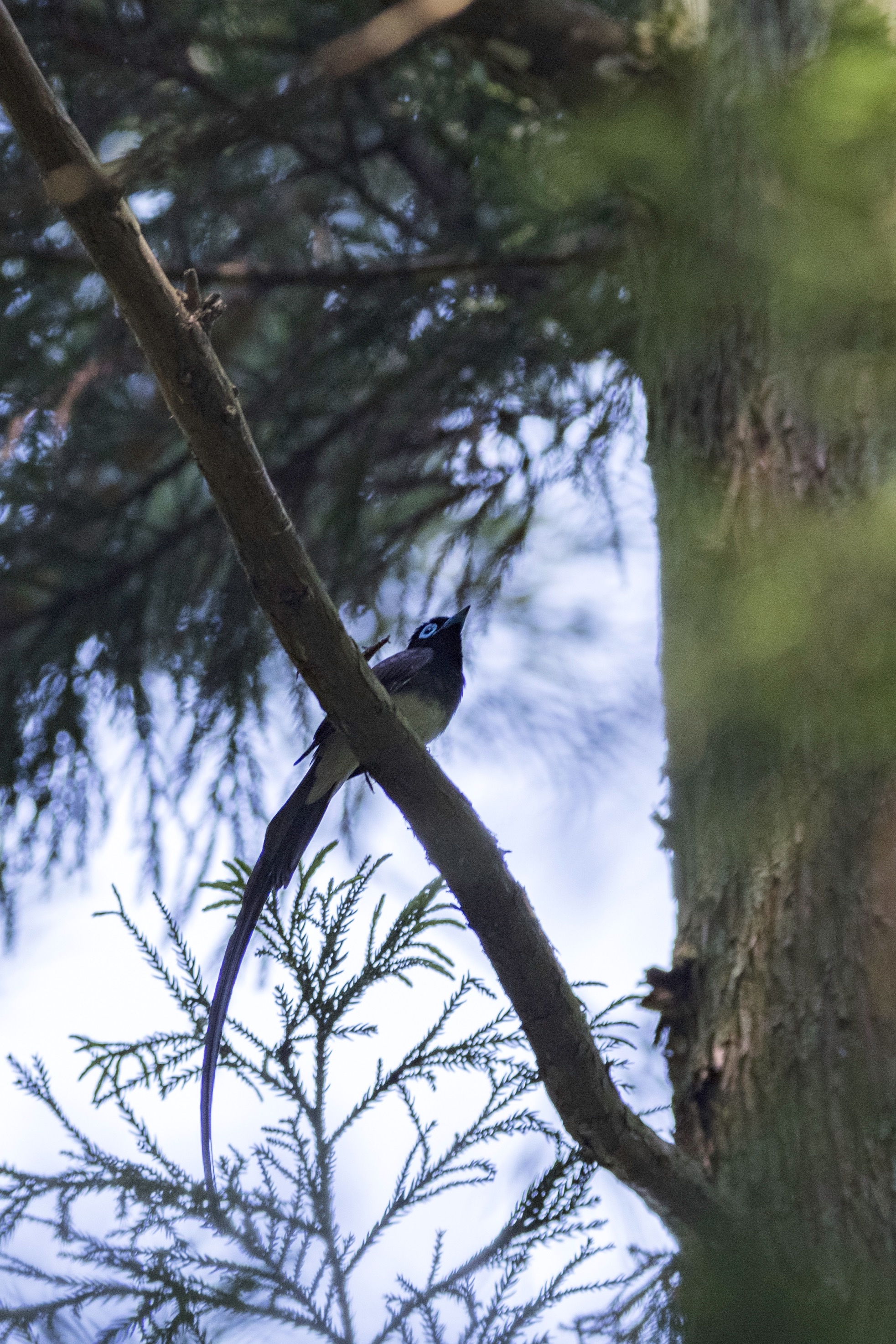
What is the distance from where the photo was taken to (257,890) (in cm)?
244

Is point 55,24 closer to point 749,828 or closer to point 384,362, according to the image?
point 384,362

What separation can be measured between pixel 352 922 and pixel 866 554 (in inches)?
51.7

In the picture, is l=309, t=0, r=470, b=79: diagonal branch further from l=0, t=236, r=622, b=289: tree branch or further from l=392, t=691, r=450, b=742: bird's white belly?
l=392, t=691, r=450, b=742: bird's white belly

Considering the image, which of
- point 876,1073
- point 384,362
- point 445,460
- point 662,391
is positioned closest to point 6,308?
point 384,362

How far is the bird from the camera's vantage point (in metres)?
2.08

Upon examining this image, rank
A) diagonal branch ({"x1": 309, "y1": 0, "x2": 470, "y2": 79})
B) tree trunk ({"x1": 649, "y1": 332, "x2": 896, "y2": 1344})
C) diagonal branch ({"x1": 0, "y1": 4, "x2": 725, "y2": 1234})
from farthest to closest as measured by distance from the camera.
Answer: diagonal branch ({"x1": 309, "y1": 0, "x2": 470, "y2": 79})
tree trunk ({"x1": 649, "y1": 332, "x2": 896, "y2": 1344})
diagonal branch ({"x1": 0, "y1": 4, "x2": 725, "y2": 1234})

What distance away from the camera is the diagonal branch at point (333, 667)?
154cm

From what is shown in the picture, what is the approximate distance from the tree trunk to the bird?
0.78 m

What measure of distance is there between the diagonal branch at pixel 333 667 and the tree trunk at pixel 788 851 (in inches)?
8.5

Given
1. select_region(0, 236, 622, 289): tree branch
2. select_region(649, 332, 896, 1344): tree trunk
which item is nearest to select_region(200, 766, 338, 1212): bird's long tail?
select_region(649, 332, 896, 1344): tree trunk

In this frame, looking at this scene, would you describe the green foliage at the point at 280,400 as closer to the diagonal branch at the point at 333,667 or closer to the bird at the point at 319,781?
the bird at the point at 319,781

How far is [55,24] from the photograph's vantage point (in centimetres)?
307

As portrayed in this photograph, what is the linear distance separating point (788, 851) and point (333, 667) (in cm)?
112

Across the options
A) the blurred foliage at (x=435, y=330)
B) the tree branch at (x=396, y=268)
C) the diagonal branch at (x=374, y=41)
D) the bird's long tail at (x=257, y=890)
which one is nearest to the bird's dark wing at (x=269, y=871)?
the bird's long tail at (x=257, y=890)
